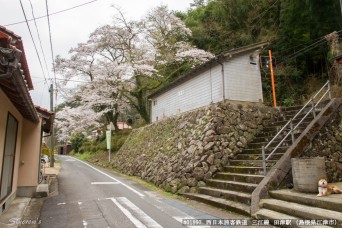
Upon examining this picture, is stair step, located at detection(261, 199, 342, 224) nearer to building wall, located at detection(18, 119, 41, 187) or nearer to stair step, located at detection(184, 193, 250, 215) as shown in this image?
stair step, located at detection(184, 193, 250, 215)

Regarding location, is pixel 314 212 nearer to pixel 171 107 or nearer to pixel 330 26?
pixel 171 107

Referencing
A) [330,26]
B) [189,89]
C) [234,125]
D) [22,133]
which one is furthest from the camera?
[330,26]

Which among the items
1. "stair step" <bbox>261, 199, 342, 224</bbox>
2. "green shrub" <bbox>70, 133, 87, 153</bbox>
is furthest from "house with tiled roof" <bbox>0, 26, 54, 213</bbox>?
"green shrub" <bbox>70, 133, 87, 153</bbox>

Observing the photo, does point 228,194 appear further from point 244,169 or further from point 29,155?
point 29,155

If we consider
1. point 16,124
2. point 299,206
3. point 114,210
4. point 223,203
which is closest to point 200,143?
point 223,203

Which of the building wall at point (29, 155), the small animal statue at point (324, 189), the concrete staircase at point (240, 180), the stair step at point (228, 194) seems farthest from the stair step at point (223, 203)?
the building wall at point (29, 155)

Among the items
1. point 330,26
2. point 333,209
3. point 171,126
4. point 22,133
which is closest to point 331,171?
point 333,209

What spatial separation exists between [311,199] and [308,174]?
2.63 ft

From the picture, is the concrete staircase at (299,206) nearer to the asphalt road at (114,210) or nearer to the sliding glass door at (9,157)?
the asphalt road at (114,210)

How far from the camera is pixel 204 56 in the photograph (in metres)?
21.3

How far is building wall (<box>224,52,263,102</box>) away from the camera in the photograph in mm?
12398

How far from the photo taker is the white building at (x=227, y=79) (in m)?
12.4

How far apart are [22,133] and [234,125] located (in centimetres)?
822

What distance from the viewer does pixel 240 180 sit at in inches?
319
